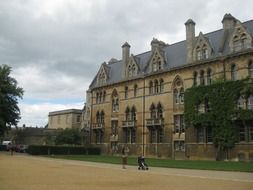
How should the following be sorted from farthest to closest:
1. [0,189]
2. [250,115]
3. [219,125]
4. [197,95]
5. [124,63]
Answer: [124,63]
[197,95]
[219,125]
[250,115]
[0,189]

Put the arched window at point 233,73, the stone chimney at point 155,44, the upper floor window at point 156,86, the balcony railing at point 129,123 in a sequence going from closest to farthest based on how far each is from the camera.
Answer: the arched window at point 233,73 < the upper floor window at point 156,86 < the balcony railing at point 129,123 < the stone chimney at point 155,44

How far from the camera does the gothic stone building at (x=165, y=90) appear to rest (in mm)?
45469

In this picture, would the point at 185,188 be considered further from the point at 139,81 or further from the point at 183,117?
the point at 139,81

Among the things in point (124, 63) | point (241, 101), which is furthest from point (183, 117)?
point (124, 63)

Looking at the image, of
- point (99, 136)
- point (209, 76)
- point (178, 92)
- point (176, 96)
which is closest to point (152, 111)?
point (176, 96)

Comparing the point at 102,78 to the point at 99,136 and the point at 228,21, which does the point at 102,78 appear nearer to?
the point at 99,136

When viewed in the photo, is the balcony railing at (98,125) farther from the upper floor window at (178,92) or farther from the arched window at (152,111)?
the upper floor window at (178,92)

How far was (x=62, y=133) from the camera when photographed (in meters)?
68.4

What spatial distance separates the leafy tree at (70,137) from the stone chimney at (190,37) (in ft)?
90.4

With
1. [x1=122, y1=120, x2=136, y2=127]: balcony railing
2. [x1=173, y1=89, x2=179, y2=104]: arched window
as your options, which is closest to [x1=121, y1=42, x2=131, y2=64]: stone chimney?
[x1=122, y1=120, x2=136, y2=127]: balcony railing

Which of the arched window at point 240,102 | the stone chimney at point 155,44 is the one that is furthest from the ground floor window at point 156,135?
the arched window at point 240,102

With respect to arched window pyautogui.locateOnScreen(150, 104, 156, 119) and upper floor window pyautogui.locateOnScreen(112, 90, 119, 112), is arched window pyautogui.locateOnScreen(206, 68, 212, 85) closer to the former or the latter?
arched window pyautogui.locateOnScreen(150, 104, 156, 119)

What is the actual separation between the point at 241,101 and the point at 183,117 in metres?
9.19

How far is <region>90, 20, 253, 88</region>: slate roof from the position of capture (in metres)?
48.0
